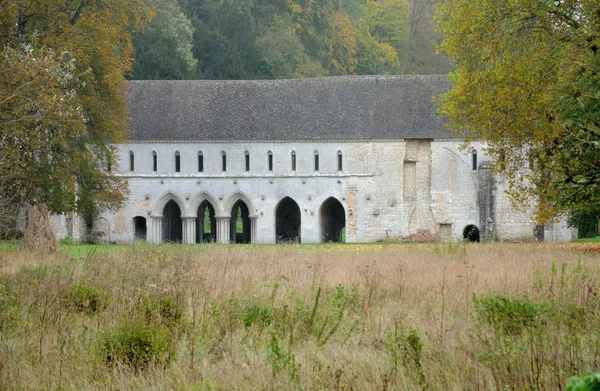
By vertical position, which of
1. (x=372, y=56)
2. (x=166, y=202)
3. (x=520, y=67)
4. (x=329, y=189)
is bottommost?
(x=166, y=202)

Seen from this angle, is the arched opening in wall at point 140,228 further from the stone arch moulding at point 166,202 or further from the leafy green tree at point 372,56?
the leafy green tree at point 372,56

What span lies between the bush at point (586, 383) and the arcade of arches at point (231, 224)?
39.8 m

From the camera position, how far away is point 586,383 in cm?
338

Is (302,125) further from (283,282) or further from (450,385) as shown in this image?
(450,385)

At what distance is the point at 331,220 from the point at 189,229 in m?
8.07

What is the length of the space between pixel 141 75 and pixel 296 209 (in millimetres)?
12858

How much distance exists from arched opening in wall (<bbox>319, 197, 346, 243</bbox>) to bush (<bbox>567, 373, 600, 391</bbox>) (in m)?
40.2

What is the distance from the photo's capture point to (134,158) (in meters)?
43.7

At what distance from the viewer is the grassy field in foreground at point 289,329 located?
7.74 metres

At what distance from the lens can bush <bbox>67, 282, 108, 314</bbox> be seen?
1182 cm

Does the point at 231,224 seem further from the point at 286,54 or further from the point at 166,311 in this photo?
the point at 166,311

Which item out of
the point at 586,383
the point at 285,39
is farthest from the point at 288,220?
the point at 586,383

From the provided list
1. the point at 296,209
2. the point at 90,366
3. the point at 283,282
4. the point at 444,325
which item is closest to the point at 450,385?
the point at 444,325

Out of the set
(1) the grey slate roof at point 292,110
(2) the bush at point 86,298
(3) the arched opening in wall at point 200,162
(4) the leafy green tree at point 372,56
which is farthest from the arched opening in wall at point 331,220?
(2) the bush at point 86,298
